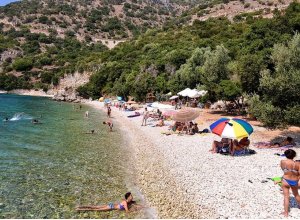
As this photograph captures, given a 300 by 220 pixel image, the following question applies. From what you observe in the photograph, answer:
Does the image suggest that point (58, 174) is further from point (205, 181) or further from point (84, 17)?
point (84, 17)

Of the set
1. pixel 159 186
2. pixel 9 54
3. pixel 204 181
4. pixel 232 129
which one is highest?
pixel 9 54

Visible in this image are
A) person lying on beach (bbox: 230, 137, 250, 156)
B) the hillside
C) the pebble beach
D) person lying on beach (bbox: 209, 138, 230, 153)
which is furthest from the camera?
the hillside

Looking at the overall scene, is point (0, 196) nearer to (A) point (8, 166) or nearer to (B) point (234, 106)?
(A) point (8, 166)

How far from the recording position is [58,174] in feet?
52.2

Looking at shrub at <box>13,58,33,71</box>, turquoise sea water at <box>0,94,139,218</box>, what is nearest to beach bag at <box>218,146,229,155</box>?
turquoise sea water at <box>0,94,139,218</box>

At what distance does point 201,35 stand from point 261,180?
75667 millimetres

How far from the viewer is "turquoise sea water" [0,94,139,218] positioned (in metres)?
11.9

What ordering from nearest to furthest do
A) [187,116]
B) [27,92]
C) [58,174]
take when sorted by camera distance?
[58,174], [187,116], [27,92]

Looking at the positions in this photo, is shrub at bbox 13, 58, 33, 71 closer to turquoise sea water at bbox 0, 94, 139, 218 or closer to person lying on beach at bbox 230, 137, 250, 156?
turquoise sea water at bbox 0, 94, 139, 218

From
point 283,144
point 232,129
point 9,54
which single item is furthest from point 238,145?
point 9,54

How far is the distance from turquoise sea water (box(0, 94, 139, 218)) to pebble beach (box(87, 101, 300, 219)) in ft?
4.61

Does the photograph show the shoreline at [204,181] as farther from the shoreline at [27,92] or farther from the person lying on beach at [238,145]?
the shoreline at [27,92]

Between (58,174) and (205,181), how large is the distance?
7.09 m

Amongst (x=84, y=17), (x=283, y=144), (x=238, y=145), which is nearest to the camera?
(x=238, y=145)
